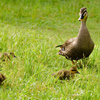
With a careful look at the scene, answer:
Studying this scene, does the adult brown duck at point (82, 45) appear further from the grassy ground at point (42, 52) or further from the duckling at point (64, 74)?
the duckling at point (64, 74)

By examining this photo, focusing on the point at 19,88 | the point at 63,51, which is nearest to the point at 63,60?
the point at 63,51

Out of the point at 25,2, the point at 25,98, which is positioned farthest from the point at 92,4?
the point at 25,98

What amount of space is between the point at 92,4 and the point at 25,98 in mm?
10378

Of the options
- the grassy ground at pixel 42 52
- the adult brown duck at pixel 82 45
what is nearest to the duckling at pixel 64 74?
the grassy ground at pixel 42 52

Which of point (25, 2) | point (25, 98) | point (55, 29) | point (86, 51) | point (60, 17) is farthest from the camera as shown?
point (25, 2)

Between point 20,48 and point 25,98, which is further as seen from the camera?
point 20,48

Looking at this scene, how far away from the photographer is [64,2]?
13656mm

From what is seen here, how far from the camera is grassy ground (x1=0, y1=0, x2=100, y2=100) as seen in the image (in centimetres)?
440

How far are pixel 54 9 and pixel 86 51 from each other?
718cm

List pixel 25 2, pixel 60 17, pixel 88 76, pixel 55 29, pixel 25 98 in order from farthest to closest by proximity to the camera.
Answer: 1. pixel 25 2
2. pixel 60 17
3. pixel 55 29
4. pixel 88 76
5. pixel 25 98

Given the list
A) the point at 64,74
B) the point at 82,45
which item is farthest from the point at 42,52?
the point at 64,74

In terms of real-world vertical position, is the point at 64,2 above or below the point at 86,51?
above

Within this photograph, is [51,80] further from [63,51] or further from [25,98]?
[63,51]

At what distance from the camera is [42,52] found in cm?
650
